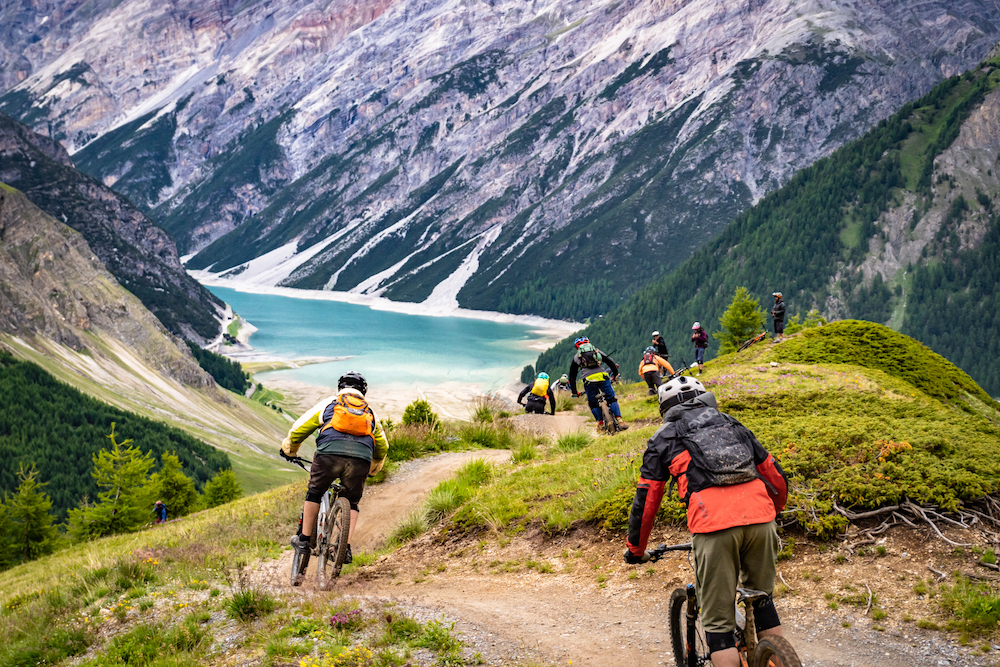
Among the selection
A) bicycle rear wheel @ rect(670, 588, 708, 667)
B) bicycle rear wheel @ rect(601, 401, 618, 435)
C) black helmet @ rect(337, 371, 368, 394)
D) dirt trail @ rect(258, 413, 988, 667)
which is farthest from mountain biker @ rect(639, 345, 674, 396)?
bicycle rear wheel @ rect(670, 588, 708, 667)

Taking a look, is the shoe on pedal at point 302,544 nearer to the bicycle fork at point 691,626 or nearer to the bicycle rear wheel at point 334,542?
the bicycle rear wheel at point 334,542

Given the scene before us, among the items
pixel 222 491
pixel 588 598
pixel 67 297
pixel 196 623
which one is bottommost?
pixel 222 491

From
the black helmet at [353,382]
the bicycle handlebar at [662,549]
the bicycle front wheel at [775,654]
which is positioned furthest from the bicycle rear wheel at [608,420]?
the bicycle front wheel at [775,654]

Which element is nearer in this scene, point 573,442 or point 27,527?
point 573,442

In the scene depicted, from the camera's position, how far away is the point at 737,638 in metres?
5.71

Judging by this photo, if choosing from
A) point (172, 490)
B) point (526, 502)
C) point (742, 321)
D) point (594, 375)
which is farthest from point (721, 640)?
point (172, 490)

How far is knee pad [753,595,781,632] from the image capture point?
5574 millimetres

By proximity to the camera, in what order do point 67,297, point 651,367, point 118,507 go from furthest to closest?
point 67,297 → point 118,507 → point 651,367

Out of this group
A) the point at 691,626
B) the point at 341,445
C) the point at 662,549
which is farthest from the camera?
the point at 341,445

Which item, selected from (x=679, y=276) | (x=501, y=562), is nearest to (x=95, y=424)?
(x=501, y=562)

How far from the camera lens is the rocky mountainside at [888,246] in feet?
531

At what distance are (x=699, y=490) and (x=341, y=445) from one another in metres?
5.59

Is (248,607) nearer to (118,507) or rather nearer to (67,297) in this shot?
(118,507)

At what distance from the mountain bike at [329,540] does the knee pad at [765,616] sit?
231 inches
